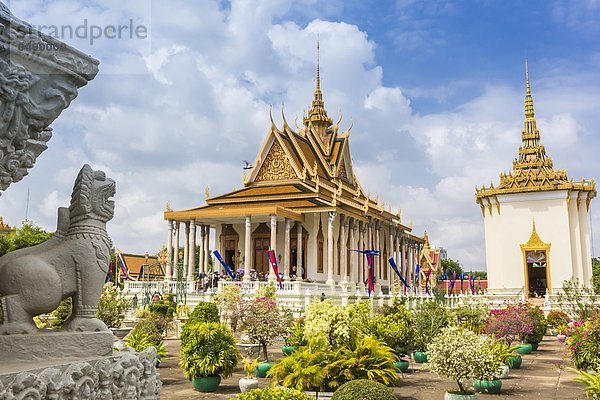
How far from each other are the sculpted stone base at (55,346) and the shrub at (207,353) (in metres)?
5.34

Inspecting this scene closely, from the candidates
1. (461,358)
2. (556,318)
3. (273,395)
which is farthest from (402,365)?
(556,318)

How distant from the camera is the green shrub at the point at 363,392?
6.19 meters

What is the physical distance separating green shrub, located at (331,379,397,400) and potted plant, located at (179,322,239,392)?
12.2 ft

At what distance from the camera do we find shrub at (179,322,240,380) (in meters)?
9.60

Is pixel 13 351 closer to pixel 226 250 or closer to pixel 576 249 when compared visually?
pixel 226 250

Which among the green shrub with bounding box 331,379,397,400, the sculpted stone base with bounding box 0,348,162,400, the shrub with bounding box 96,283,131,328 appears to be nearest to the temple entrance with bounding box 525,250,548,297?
the shrub with bounding box 96,283,131,328

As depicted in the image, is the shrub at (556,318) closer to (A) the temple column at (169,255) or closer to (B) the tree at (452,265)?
(A) the temple column at (169,255)

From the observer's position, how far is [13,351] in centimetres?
404

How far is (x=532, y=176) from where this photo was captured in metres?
36.7

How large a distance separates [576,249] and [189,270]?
23.0 metres

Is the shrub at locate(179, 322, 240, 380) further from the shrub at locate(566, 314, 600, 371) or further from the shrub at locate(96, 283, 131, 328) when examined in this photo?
the shrub at locate(566, 314, 600, 371)

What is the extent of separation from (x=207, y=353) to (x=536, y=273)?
3260 cm

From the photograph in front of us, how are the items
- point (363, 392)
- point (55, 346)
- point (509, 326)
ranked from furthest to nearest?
1. point (509, 326)
2. point (363, 392)
3. point (55, 346)

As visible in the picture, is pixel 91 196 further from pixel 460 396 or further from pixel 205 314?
pixel 205 314
